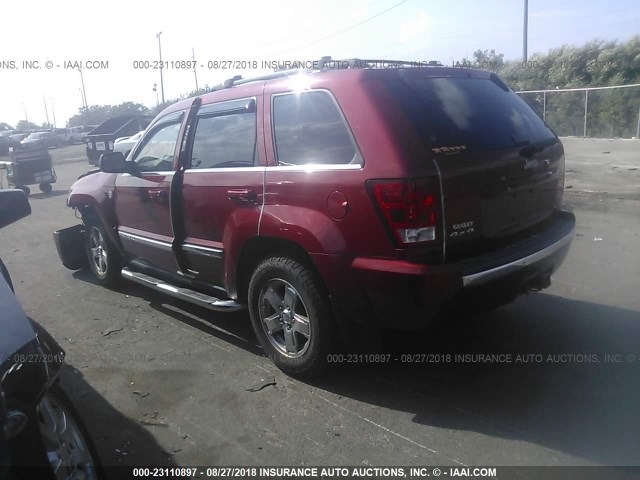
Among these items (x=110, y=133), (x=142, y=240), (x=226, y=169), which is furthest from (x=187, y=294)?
(x=110, y=133)

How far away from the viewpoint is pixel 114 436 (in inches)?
135

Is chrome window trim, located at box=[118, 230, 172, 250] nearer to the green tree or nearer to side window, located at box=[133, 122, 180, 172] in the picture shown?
side window, located at box=[133, 122, 180, 172]

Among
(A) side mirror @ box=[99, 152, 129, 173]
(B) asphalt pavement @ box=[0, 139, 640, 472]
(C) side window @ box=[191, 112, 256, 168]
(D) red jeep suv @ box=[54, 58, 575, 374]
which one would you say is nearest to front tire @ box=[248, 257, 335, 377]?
(D) red jeep suv @ box=[54, 58, 575, 374]

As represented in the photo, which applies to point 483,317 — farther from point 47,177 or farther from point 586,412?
point 47,177

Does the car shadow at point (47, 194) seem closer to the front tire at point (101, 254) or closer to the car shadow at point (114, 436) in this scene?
the front tire at point (101, 254)

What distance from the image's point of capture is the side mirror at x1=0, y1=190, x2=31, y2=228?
326 centimetres

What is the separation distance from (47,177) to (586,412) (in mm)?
16049

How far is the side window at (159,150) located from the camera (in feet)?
16.1

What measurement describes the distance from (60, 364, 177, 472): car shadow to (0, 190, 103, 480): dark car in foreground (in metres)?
0.45

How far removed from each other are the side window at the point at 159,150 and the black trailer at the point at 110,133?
46.8 ft

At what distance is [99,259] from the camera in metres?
6.39

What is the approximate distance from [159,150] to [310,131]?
2.01m

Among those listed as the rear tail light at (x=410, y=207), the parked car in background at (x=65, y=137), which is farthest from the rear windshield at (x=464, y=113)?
the parked car in background at (x=65, y=137)

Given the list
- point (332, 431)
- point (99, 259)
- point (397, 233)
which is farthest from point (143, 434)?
point (99, 259)
